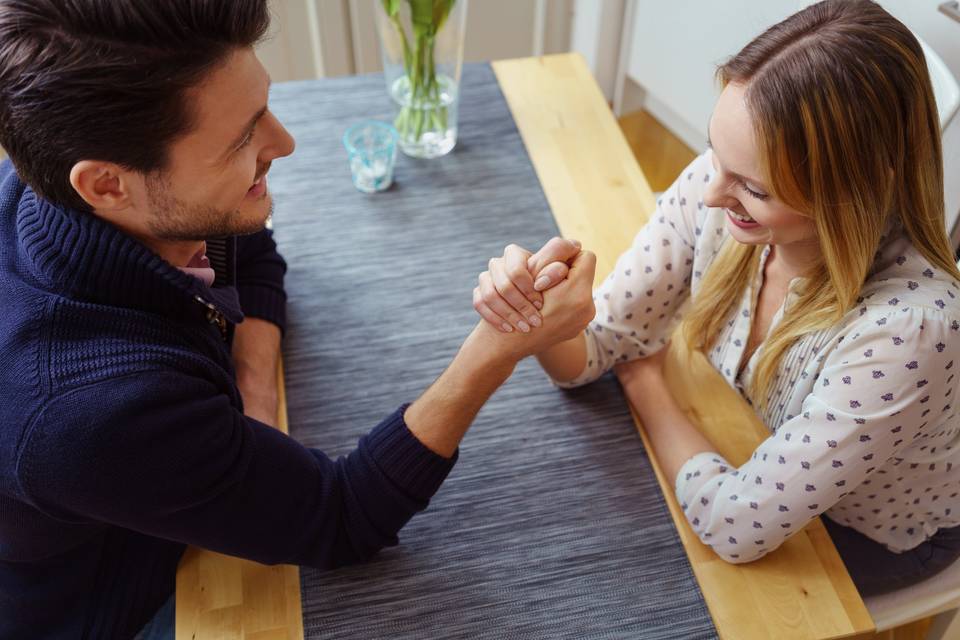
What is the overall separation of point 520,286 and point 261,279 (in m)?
0.44

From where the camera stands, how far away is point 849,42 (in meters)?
0.88

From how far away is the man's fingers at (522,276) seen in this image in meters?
1.06

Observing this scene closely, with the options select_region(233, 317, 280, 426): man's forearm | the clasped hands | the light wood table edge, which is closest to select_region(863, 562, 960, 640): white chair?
the light wood table edge

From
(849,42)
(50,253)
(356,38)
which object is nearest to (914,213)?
(849,42)

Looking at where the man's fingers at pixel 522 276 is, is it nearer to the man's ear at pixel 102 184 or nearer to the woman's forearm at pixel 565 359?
the woman's forearm at pixel 565 359

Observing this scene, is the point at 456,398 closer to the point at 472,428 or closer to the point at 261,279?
the point at 472,428

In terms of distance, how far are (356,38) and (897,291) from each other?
1987mm

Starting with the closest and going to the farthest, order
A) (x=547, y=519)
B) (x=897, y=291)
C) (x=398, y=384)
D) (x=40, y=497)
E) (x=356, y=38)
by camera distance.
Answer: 1. (x=40, y=497)
2. (x=897, y=291)
3. (x=547, y=519)
4. (x=398, y=384)
5. (x=356, y=38)

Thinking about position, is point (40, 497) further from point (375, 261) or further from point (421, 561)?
point (375, 261)

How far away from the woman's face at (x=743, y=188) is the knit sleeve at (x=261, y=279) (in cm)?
64

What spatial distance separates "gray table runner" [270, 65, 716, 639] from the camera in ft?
3.33

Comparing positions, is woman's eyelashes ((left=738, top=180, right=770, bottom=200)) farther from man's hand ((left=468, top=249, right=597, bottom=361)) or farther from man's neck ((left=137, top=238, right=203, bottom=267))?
man's neck ((left=137, top=238, right=203, bottom=267))

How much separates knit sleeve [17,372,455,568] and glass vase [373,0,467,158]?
714mm

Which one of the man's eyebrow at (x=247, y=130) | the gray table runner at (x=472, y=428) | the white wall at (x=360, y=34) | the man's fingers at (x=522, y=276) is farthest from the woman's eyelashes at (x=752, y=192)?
the white wall at (x=360, y=34)
